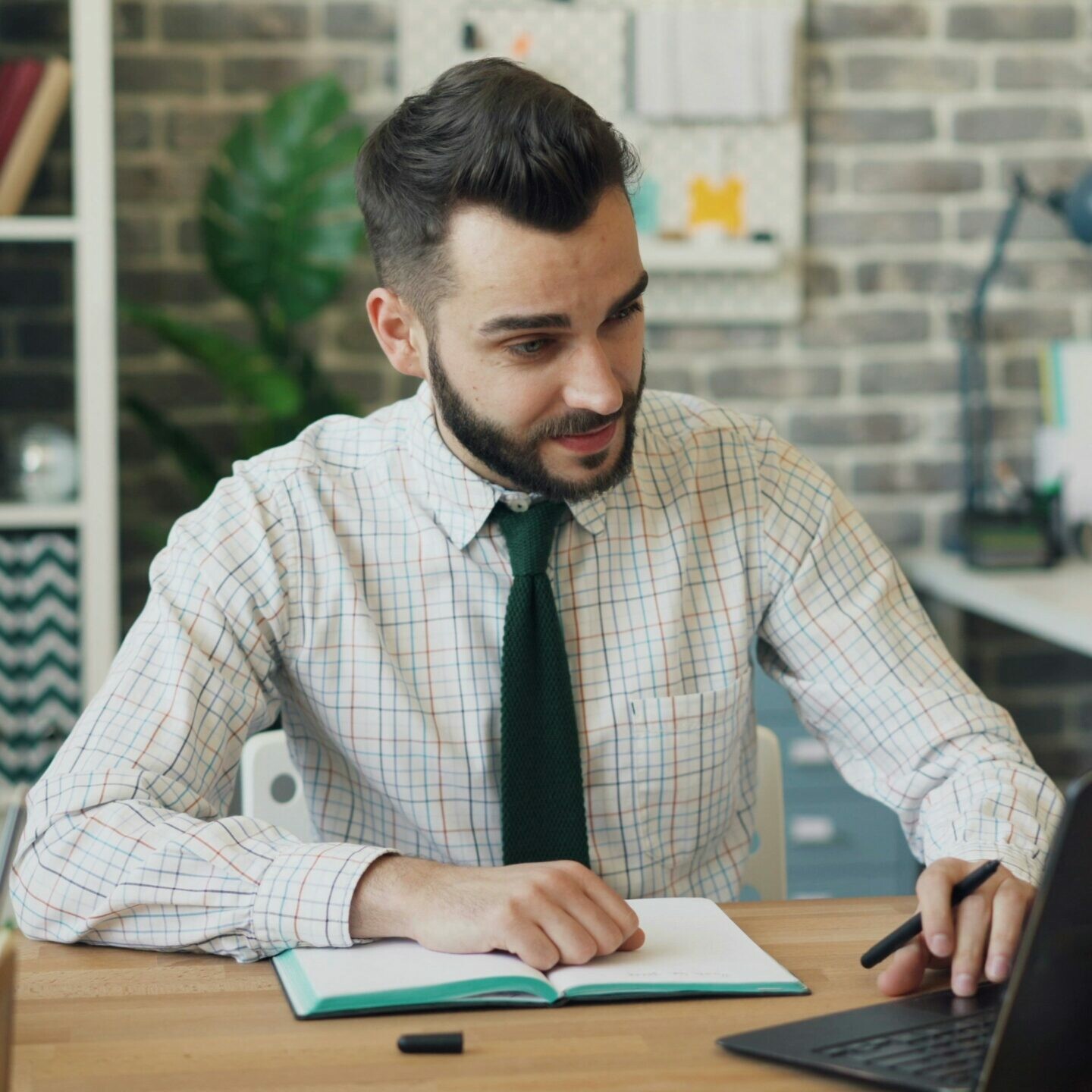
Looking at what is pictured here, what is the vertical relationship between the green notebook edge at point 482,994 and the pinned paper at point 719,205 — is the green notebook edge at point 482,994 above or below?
below

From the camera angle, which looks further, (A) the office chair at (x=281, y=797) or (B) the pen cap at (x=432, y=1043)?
(A) the office chair at (x=281, y=797)

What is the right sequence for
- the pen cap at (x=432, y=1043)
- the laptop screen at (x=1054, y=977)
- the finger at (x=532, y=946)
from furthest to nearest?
the finger at (x=532, y=946) → the pen cap at (x=432, y=1043) → the laptop screen at (x=1054, y=977)

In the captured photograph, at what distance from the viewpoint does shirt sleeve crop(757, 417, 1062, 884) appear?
1.40 meters

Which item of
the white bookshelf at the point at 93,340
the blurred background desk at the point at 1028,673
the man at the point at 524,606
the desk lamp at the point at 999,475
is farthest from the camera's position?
the blurred background desk at the point at 1028,673

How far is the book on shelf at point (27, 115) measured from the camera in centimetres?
261

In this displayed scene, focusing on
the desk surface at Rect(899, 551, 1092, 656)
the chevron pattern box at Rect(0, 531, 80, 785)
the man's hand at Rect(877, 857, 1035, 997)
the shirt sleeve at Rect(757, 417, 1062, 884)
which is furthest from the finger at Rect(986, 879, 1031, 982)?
the chevron pattern box at Rect(0, 531, 80, 785)

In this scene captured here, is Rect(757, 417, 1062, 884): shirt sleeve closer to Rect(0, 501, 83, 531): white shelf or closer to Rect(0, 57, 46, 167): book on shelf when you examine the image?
Rect(0, 501, 83, 531): white shelf

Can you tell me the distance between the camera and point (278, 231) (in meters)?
2.72

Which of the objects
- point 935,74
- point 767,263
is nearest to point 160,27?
point 767,263

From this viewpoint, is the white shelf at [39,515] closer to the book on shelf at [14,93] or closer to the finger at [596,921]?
the book on shelf at [14,93]

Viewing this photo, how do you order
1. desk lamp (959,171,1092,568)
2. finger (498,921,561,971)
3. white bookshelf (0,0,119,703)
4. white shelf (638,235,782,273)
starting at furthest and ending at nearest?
white shelf (638,235,782,273) → desk lamp (959,171,1092,568) → white bookshelf (0,0,119,703) → finger (498,921,561,971)

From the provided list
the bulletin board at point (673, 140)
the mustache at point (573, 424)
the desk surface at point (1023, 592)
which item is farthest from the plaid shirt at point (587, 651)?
the bulletin board at point (673, 140)

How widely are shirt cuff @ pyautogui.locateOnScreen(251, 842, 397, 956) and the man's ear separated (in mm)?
566

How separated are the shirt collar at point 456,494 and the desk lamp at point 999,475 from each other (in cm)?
161
